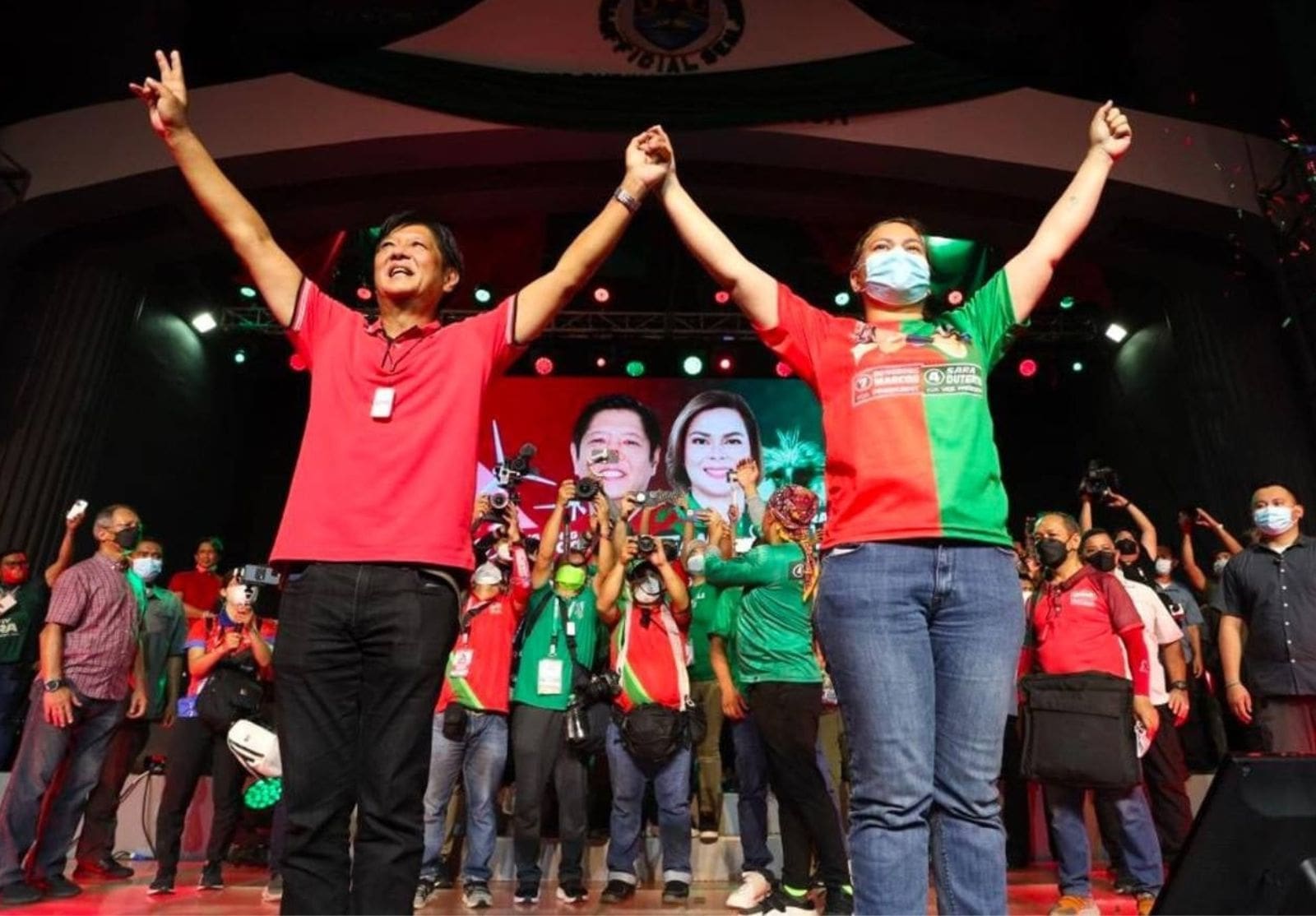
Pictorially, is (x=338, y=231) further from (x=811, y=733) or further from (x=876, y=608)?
(x=876, y=608)

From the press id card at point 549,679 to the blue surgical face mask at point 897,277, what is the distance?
11.5 ft

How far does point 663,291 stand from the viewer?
37.4 ft

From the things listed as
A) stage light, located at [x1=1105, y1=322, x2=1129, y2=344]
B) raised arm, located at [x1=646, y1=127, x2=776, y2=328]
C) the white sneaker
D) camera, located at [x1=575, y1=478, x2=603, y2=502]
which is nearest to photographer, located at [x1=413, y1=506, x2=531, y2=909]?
camera, located at [x1=575, y1=478, x2=603, y2=502]

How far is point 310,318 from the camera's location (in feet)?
8.36

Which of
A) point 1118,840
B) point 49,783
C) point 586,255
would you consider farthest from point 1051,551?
point 49,783

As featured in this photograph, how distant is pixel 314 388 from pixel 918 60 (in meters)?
8.21

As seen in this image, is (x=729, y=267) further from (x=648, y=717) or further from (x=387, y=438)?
(x=648, y=717)

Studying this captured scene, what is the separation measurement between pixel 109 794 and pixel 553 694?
294cm

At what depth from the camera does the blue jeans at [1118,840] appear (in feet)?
14.9

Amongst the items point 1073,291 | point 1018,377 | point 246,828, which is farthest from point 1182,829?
point 1018,377

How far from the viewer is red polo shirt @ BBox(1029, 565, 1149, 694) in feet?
15.7

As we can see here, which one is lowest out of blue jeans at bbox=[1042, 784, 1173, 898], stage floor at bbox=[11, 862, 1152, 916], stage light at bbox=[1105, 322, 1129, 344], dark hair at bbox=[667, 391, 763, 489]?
stage floor at bbox=[11, 862, 1152, 916]

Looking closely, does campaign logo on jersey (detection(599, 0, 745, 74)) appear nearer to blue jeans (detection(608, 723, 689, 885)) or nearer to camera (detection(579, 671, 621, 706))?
camera (detection(579, 671, 621, 706))

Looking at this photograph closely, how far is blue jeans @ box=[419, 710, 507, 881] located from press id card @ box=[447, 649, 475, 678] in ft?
0.75
